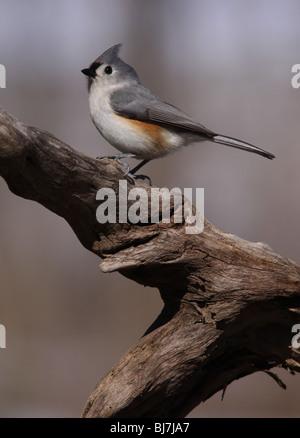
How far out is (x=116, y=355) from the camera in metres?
5.36

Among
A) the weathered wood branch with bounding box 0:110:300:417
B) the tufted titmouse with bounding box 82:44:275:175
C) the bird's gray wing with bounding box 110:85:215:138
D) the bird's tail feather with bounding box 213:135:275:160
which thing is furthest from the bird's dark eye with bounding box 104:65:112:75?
the weathered wood branch with bounding box 0:110:300:417

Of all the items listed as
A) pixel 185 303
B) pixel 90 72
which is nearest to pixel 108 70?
pixel 90 72

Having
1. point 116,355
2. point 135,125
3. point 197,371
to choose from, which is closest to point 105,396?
point 197,371

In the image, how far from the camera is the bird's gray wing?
9.12 ft

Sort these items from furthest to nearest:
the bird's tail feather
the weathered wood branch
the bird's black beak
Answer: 1. the bird's black beak
2. the bird's tail feather
3. the weathered wood branch

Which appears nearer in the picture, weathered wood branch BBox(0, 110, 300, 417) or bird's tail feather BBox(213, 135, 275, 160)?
weathered wood branch BBox(0, 110, 300, 417)

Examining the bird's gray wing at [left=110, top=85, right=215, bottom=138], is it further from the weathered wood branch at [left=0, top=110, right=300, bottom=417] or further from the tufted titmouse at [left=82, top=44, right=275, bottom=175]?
the weathered wood branch at [left=0, top=110, right=300, bottom=417]

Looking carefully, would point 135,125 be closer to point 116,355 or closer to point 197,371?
point 197,371

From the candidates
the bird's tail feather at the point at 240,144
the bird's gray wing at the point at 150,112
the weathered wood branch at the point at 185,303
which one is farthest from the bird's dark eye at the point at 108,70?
the weathered wood branch at the point at 185,303

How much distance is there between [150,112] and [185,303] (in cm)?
98

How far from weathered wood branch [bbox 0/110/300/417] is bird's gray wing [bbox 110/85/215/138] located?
53 cm

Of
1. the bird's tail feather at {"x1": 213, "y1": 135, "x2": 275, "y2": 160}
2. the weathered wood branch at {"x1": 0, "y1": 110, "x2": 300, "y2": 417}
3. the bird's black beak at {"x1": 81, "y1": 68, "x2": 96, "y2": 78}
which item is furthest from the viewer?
the bird's black beak at {"x1": 81, "y1": 68, "x2": 96, "y2": 78}

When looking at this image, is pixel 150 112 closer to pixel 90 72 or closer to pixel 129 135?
pixel 129 135

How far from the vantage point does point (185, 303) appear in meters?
2.40
